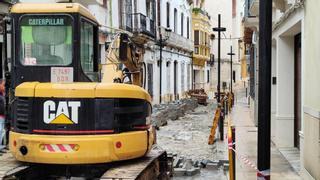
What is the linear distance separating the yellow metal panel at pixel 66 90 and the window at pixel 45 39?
53 centimetres

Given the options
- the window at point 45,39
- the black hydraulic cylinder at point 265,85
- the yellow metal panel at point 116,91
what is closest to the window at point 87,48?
the window at point 45,39

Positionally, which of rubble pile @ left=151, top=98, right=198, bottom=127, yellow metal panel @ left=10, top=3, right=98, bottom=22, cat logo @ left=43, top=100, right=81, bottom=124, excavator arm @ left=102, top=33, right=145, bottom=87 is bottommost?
rubble pile @ left=151, top=98, right=198, bottom=127

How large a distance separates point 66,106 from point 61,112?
100 millimetres

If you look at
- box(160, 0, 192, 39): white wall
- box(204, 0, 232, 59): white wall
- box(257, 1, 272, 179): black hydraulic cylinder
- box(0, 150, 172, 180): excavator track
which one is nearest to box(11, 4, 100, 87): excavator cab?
box(0, 150, 172, 180): excavator track

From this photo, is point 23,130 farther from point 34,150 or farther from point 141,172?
point 141,172

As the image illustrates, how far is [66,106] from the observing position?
6.86 m

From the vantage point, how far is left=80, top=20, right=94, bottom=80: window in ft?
24.9

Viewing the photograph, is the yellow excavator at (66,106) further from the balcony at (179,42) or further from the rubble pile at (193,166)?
the balcony at (179,42)

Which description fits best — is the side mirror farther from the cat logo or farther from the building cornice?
the building cornice

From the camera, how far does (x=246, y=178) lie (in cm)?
993

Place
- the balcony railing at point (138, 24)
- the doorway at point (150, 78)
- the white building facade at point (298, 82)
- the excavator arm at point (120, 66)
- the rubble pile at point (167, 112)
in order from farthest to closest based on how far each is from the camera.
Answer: the doorway at point (150, 78), the balcony railing at point (138, 24), the rubble pile at point (167, 112), the excavator arm at point (120, 66), the white building facade at point (298, 82)

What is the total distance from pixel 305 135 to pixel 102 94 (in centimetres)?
377

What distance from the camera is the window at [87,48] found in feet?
24.9

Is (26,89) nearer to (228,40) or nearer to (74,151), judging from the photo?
(74,151)
